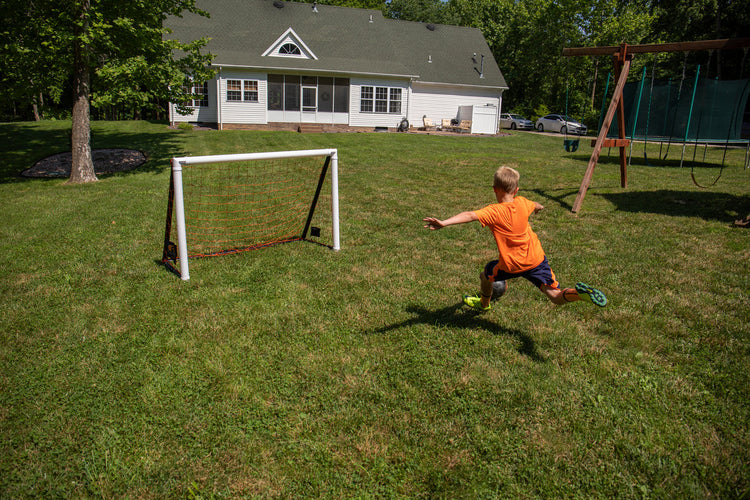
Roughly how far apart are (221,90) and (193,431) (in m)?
25.1

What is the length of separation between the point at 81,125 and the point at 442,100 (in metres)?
24.3

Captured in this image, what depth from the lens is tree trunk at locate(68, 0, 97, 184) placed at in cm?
1231

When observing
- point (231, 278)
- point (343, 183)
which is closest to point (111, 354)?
point (231, 278)

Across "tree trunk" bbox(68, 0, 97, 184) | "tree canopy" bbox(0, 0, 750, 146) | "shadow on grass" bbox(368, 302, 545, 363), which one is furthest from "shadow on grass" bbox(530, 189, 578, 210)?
"tree trunk" bbox(68, 0, 97, 184)

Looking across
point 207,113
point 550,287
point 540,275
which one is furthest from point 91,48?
point 207,113

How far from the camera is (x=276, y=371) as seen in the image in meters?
3.97

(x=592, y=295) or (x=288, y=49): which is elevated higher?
(x=288, y=49)

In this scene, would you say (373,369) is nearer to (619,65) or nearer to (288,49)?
(619,65)

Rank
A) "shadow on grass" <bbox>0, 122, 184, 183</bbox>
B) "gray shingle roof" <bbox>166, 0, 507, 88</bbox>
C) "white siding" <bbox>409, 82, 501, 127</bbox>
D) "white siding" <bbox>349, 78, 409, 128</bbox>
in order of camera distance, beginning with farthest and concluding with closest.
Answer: "white siding" <bbox>409, 82, 501, 127</bbox> < "white siding" <bbox>349, 78, 409, 128</bbox> < "gray shingle roof" <bbox>166, 0, 507, 88</bbox> < "shadow on grass" <bbox>0, 122, 184, 183</bbox>

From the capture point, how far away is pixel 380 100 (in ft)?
95.5

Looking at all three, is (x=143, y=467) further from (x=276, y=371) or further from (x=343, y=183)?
(x=343, y=183)

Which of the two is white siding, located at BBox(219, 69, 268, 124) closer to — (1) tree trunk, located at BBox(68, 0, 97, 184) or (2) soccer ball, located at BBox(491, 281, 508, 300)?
(1) tree trunk, located at BBox(68, 0, 97, 184)

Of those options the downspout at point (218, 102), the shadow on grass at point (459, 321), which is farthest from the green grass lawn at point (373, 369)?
the downspout at point (218, 102)

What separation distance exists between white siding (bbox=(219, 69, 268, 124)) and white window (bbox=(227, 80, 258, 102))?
0.59 feet
